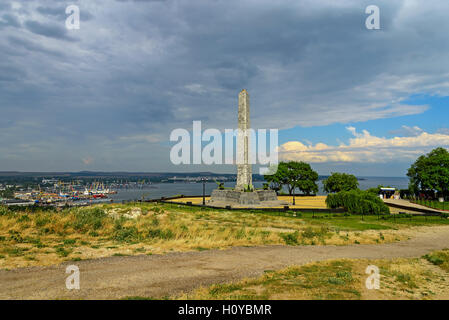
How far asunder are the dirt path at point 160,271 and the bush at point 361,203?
757 inches

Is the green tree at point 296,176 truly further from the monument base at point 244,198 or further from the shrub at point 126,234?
the shrub at point 126,234

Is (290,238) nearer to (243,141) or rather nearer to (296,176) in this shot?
(243,141)

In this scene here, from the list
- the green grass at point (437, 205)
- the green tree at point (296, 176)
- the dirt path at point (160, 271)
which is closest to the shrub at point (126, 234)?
the dirt path at point (160, 271)

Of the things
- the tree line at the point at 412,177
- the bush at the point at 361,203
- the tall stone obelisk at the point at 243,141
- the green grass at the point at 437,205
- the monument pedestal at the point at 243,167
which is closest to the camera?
the bush at the point at 361,203

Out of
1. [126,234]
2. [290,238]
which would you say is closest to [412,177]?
[290,238]

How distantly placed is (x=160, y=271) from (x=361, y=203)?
31.6 meters

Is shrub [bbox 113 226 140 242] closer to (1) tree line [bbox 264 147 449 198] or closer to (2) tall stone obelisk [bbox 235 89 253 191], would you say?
(2) tall stone obelisk [bbox 235 89 253 191]

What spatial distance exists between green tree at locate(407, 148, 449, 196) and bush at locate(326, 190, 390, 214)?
20.6 meters

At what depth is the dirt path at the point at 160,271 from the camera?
7.82 meters

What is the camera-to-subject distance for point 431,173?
4900 centimetres

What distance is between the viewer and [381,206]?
111 feet

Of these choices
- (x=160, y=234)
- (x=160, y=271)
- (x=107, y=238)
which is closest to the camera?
(x=160, y=271)

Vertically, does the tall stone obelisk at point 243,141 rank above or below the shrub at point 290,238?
above

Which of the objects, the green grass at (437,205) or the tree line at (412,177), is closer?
the green grass at (437,205)
